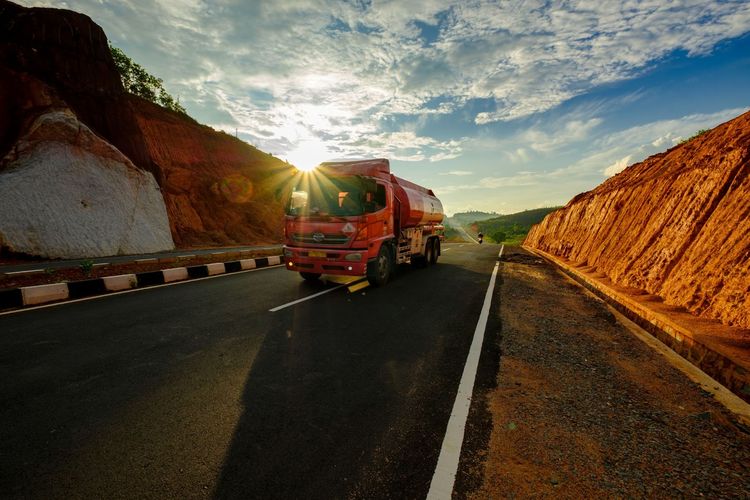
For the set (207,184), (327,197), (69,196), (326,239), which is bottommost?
(326,239)

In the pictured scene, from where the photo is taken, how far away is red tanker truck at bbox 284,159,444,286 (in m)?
7.13

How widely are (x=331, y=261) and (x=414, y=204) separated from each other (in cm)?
433

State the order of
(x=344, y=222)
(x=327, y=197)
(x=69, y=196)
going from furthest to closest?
1. (x=69, y=196)
2. (x=327, y=197)
3. (x=344, y=222)

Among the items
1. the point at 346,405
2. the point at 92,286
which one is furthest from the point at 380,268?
the point at 92,286

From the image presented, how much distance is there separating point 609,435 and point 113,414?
3895 mm

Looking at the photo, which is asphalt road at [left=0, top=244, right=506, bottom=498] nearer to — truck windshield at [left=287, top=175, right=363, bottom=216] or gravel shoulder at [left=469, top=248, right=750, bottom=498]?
gravel shoulder at [left=469, top=248, right=750, bottom=498]

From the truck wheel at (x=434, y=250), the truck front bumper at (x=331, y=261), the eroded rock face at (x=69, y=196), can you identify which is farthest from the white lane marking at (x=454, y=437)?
the eroded rock face at (x=69, y=196)

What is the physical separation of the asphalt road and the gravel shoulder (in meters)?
0.24

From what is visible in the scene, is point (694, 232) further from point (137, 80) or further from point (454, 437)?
point (137, 80)

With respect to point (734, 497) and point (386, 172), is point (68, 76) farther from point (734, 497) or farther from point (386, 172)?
point (734, 497)

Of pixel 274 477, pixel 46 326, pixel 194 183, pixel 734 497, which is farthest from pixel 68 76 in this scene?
pixel 734 497

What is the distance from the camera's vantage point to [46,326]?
465 cm

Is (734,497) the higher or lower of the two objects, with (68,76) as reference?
lower

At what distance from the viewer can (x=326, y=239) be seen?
7.24m
